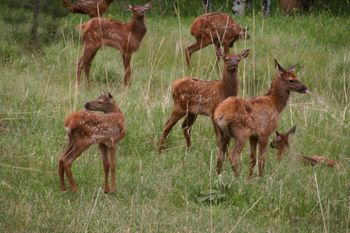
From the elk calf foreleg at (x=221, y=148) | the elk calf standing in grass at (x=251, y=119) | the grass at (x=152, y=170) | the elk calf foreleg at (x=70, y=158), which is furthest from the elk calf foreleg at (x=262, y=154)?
the elk calf foreleg at (x=70, y=158)

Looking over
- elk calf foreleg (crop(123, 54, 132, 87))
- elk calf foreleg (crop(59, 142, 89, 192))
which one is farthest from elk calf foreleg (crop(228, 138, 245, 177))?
elk calf foreleg (crop(123, 54, 132, 87))

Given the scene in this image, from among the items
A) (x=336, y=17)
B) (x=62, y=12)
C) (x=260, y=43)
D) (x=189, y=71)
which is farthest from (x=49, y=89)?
(x=336, y=17)

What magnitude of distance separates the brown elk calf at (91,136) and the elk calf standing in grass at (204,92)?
1.56 m

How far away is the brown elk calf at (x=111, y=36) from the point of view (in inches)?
579

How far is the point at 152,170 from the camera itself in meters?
10.0

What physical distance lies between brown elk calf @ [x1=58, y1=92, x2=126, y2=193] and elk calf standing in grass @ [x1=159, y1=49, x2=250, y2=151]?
5.11 feet

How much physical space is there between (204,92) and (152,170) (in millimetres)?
1243

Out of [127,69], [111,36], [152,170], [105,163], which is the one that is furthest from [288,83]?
[111,36]

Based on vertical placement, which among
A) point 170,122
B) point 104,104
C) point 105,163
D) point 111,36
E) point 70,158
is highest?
point 104,104

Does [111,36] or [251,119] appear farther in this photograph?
[111,36]

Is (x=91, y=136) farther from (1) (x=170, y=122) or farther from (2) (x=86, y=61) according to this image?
(2) (x=86, y=61)

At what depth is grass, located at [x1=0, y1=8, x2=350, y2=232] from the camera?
8.54m

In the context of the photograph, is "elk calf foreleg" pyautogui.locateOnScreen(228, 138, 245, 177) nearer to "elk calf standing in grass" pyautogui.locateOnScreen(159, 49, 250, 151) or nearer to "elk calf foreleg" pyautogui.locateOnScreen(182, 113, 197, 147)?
"elk calf standing in grass" pyautogui.locateOnScreen(159, 49, 250, 151)

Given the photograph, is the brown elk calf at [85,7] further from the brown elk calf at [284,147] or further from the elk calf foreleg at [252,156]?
the elk calf foreleg at [252,156]
